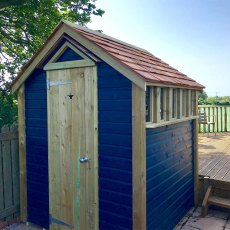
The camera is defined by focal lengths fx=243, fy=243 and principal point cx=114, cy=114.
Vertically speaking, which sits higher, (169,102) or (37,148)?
(169,102)

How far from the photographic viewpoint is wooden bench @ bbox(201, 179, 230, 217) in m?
4.96

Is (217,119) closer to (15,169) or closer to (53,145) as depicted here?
(53,145)

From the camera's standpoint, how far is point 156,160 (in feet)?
12.7

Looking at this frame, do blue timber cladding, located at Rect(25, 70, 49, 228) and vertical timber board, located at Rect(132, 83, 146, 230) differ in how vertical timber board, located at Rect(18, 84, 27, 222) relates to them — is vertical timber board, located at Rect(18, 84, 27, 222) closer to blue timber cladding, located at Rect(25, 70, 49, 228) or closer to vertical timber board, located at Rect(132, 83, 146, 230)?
blue timber cladding, located at Rect(25, 70, 49, 228)

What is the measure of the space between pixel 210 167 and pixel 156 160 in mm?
3054

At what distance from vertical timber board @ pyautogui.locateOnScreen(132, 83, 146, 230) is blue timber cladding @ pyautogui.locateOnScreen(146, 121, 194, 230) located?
210 mm

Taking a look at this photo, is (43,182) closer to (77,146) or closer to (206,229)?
(77,146)

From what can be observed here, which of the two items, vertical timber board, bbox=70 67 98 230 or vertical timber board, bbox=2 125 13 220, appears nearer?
vertical timber board, bbox=70 67 98 230

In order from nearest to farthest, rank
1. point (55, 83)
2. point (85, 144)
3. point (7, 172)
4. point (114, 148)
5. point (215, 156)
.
Answer: point (114, 148) < point (85, 144) < point (55, 83) < point (7, 172) < point (215, 156)

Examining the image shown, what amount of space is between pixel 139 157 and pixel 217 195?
292cm

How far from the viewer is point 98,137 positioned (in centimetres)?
381

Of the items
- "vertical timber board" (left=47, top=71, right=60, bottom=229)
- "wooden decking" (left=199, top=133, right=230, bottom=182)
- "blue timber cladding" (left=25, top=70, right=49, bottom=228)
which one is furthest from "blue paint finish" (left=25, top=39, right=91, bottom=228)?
"wooden decking" (left=199, top=133, right=230, bottom=182)

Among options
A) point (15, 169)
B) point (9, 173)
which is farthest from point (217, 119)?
point (9, 173)

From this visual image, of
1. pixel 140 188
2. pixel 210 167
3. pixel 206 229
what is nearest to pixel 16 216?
pixel 140 188
